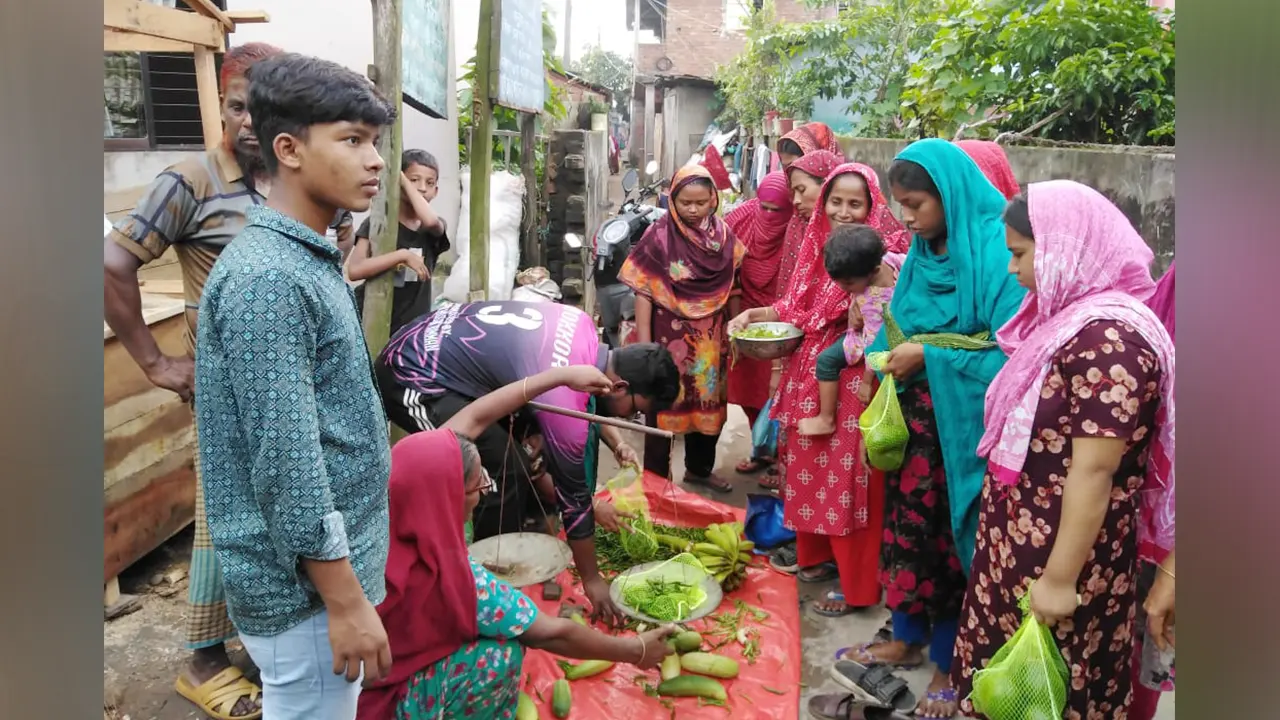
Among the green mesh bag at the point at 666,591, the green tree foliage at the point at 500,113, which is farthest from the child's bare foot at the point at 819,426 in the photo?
the green tree foliage at the point at 500,113

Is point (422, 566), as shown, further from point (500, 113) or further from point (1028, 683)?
point (500, 113)

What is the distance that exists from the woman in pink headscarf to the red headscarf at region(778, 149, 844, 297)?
2.17 metres

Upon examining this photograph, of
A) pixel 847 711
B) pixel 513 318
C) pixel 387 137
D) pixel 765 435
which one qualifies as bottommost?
pixel 847 711

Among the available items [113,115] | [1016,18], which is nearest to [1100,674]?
[1016,18]

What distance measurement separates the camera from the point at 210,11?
3.63 metres

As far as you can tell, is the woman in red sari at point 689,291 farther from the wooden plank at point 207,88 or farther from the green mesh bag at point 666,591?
the wooden plank at point 207,88

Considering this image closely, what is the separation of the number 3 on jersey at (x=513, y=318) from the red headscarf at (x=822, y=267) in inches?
45.5

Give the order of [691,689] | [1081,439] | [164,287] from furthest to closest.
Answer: [164,287]
[691,689]
[1081,439]

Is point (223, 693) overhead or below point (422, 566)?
below

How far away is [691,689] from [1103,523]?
4.97 ft

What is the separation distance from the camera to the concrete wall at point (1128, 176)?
3.75m

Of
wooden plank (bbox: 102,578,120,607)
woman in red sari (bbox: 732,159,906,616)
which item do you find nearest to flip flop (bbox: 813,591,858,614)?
woman in red sari (bbox: 732,159,906,616)

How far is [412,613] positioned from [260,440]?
0.99m

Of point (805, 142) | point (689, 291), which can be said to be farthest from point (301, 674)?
point (805, 142)
